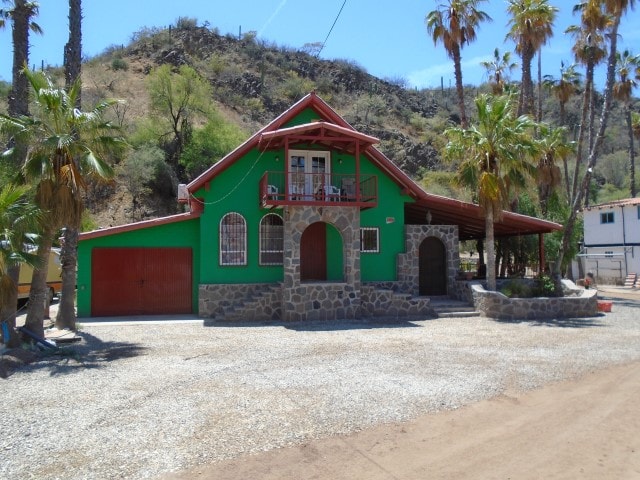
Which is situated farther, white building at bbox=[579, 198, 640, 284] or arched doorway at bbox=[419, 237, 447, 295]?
white building at bbox=[579, 198, 640, 284]

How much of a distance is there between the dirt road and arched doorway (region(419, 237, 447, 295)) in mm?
12752

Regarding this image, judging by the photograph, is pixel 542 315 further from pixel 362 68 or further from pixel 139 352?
pixel 362 68

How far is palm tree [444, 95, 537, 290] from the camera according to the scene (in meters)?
17.3

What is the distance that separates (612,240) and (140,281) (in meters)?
32.8

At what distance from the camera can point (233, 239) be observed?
1767cm

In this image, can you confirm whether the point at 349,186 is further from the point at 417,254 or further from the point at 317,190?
the point at 417,254

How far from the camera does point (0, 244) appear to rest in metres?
9.88

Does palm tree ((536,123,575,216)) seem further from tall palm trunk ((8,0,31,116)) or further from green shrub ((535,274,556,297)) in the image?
tall palm trunk ((8,0,31,116))

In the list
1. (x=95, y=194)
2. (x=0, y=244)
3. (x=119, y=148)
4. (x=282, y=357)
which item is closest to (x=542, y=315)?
(x=282, y=357)

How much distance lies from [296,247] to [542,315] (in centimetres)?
850

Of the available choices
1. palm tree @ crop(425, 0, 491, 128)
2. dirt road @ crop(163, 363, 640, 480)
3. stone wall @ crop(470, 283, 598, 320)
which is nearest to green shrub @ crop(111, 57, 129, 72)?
palm tree @ crop(425, 0, 491, 128)

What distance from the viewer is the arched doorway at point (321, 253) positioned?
18.7 m

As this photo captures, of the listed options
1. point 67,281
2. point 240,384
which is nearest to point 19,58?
point 67,281

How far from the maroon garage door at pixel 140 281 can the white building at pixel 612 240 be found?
2766 cm
